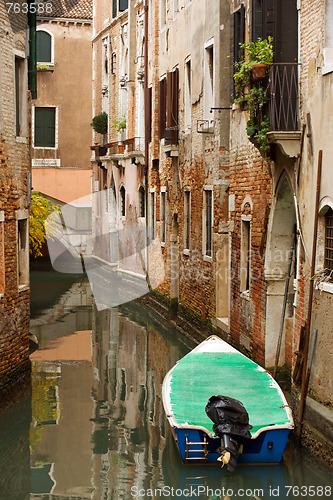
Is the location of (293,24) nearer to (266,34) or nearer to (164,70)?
(266,34)

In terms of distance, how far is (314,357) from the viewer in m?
9.66

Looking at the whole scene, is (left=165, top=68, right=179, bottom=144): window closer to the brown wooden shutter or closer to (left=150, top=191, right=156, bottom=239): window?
the brown wooden shutter

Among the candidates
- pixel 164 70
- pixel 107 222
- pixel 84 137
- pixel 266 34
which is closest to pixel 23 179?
pixel 266 34

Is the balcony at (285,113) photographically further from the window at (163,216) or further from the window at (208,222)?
the window at (163,216)

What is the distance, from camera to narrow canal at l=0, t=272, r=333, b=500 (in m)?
8.80

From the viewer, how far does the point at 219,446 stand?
349 inches

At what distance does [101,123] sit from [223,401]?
71.5 feet

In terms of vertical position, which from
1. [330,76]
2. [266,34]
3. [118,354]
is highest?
[266,34]

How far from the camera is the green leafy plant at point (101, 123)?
29.7 m

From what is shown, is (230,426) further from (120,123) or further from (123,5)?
(123,5)

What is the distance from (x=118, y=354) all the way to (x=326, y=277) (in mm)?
7226

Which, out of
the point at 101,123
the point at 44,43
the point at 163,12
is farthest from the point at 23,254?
the point at 44,43

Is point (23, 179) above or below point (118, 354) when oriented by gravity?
above

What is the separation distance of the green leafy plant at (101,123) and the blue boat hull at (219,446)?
71.6 feet
